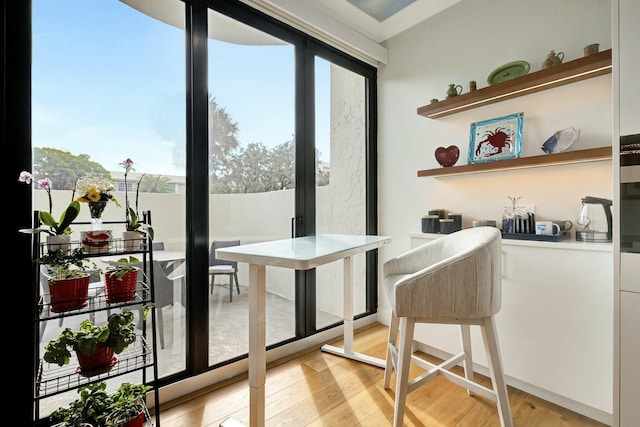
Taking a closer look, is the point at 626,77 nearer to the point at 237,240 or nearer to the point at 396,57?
the point at 396,57

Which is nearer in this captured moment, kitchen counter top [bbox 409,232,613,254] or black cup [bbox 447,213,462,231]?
kitchen counter top [bbox 409,232,613,254]

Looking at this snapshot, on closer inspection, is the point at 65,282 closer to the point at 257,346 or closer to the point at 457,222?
the point at 257,346

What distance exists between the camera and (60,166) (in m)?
1.46

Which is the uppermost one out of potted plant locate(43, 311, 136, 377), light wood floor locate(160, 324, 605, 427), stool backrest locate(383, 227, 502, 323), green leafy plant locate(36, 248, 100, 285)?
green leafy plant locate(36, 248, 100, 285)

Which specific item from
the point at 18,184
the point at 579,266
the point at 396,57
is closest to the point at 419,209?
the point at 579,266

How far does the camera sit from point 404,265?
195cm

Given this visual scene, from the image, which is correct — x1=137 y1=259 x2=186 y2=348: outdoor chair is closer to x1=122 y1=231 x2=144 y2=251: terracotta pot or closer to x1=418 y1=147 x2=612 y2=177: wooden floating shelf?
x1=122 y1=231 x2=144 y2=251: terracotta pot

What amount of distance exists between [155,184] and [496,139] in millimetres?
2186

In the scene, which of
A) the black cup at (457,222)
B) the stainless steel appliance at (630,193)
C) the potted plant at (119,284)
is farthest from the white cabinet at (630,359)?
the potted plant at (119,284)

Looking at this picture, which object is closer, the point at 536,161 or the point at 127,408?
the point at 127,408

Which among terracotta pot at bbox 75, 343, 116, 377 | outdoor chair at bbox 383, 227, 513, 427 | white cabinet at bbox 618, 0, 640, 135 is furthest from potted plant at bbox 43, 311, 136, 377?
white cabinet at bbox 618, 0, 640, 135

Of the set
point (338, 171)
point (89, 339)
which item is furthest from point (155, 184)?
point (338, 171)

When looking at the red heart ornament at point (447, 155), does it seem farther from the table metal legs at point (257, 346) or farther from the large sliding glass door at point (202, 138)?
the table metal legs at point (257, 346)

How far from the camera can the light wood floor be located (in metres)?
1.58
